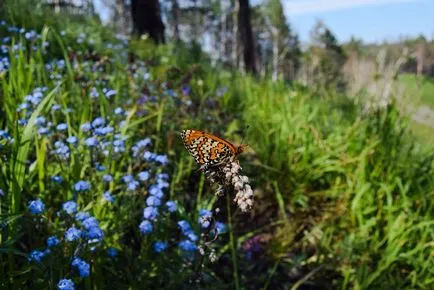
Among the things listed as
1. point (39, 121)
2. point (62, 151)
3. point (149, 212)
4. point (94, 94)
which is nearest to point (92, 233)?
point (149, 212)

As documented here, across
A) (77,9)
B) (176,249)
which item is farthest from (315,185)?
(77,9)

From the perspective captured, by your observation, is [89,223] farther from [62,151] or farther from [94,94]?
[94,94]

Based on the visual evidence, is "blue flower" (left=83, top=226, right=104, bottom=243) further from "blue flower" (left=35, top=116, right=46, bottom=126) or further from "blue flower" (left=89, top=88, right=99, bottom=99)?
Answer: "blue flower" (left=89, top=88, right=99, bottom=99)

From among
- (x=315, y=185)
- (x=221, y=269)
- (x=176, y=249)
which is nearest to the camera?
(x=176, y=249)

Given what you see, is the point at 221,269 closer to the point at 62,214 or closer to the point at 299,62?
the point at 62,214

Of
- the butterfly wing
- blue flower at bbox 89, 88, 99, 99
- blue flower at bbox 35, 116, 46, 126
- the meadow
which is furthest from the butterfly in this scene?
blue flower at bbox 89, 88, 99, 99

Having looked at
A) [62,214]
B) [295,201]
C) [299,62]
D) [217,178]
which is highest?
[217,178]
